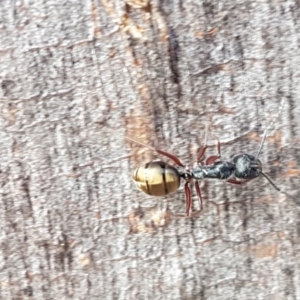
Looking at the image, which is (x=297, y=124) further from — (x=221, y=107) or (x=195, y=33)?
(x=195, y=33)

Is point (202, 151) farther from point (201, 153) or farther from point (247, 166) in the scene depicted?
point (247, 166)

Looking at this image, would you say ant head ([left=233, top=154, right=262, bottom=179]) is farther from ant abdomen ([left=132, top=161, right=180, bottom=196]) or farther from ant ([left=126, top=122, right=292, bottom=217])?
ant abdomen ([left=132, top=161, right=180, bottom=196])

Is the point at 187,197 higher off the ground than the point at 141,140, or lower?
lower

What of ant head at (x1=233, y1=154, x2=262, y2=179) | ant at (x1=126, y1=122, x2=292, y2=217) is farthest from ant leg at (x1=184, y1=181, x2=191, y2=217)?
ant head at (x1=233, y1=154, x2=262, y2=179)

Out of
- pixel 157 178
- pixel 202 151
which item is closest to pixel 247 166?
pixel 202 151

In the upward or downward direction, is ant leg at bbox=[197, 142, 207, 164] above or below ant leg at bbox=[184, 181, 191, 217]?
above

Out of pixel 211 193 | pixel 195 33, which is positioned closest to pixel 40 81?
pixel 195 33
